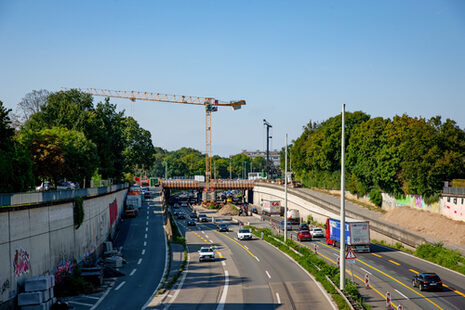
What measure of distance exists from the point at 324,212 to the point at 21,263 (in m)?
56.4

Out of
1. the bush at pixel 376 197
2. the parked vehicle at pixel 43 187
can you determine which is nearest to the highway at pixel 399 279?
the bush at pixel 376 197

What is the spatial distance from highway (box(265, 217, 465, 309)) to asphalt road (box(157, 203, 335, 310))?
4.23 metres

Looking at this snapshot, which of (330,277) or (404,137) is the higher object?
(404,137)

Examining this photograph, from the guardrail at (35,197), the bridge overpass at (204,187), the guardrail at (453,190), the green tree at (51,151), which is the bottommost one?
the bridge overpass at (204,187)

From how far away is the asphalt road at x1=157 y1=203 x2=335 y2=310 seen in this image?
26.5 metres

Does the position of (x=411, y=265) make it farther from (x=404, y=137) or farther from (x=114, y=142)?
(x=114, y=142)

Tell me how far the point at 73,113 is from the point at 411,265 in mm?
61243

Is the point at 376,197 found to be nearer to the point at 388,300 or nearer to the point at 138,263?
the point at 138,263

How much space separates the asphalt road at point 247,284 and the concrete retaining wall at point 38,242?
8757 millimetres

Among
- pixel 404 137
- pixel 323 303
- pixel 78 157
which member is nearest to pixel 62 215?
pixel 323 303

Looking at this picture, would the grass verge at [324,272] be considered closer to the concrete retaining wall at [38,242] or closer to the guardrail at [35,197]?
the concrete retaining wall at [38,242]

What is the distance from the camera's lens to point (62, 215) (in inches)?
1314

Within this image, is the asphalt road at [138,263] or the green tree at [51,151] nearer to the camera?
the asphalt road at [138,263]

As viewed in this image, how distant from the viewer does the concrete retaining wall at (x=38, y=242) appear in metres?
23.2
